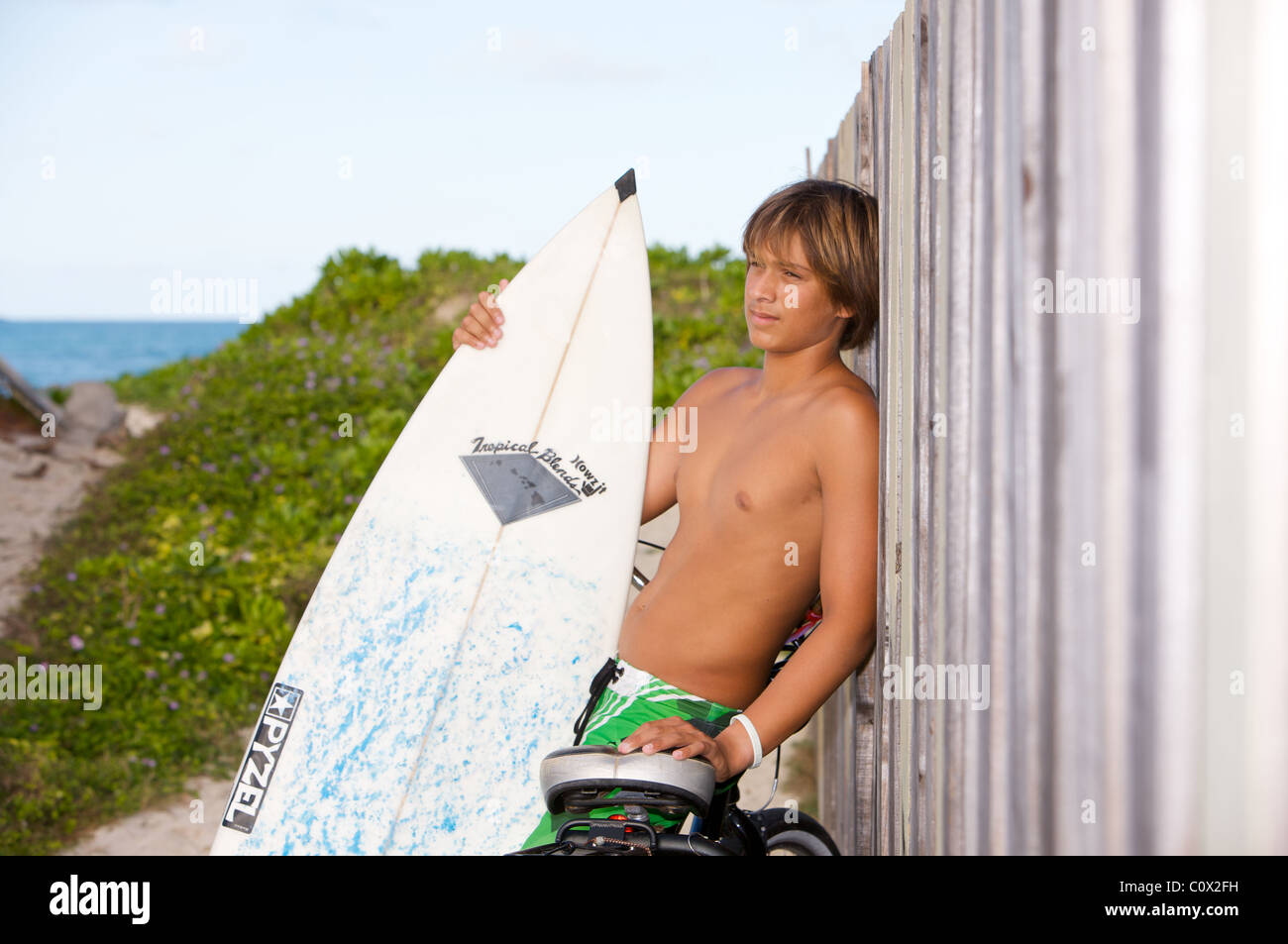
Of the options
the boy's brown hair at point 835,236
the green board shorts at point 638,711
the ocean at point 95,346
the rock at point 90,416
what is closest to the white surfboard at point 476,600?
the green board shorts at point 638,711

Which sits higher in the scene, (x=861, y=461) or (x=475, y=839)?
(x=861, y=461)

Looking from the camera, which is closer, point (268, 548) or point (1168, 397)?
point (1168, 397)

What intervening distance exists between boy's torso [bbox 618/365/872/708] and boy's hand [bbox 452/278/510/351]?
1.28 m

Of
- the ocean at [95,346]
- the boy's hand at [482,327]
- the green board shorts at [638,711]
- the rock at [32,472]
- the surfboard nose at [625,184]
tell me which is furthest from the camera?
the ocean at [95,346]

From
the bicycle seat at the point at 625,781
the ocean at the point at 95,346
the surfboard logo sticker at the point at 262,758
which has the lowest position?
the surfboard logo sticker at the point at 262,758

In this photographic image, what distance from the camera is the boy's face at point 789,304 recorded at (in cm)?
234

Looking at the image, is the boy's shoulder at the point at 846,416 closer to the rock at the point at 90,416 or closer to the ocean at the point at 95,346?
the rock at the point at 90,416

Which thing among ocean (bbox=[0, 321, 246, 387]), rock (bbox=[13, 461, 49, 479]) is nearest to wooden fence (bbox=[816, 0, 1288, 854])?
rock (bbox=[13, 461, 49, 479])

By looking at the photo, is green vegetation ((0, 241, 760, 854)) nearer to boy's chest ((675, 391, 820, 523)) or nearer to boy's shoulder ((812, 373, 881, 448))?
boy's chest ((675, 391, 820, 523))

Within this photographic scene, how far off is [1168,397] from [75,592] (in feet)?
19.7

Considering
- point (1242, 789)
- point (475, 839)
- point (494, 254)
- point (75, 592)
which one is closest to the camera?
point (1242, 789)
